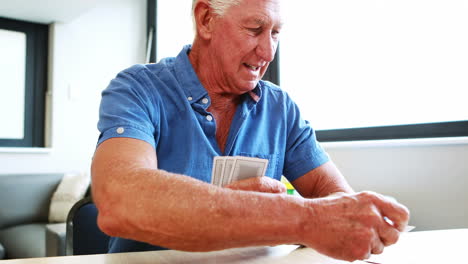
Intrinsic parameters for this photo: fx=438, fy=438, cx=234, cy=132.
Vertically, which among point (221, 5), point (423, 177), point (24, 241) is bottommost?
point (24, 241)

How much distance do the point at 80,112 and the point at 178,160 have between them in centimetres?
312

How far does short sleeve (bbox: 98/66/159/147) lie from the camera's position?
3.02 feet

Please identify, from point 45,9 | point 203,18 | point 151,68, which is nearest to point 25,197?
point 45,9

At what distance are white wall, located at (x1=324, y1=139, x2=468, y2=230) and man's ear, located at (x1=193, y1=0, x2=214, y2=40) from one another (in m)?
1.14

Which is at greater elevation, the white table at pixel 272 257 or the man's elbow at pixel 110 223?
the man's elbow at pixel 110 223

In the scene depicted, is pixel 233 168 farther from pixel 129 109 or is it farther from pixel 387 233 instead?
pixel 387 233

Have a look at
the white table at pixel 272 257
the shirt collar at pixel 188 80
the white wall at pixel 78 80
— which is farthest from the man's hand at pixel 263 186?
the white wall at pixel 78 80

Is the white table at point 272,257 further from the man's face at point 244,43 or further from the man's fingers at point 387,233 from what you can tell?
the man's face at point 244,43

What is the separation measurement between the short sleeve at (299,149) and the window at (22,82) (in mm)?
3172

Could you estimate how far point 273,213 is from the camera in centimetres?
66

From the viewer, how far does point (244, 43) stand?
1.15 metres

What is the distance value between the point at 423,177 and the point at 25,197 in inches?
117

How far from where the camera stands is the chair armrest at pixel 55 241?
2.59 meters

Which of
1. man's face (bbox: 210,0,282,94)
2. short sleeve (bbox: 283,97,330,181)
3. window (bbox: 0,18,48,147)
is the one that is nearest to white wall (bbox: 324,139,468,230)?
short sleeve (bbox: 283,97,330,181)
